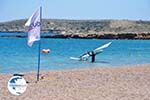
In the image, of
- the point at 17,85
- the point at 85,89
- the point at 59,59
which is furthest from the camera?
the point at 59,59

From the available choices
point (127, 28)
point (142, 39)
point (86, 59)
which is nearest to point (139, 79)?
point (86, 59)

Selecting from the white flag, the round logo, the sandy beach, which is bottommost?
the sandy beach

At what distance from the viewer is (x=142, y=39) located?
143250 millimetres

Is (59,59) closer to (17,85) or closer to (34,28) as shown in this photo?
(34,28)

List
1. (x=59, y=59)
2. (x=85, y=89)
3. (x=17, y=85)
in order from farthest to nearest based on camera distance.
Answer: (x=59, y=59) → (x=85, y=89) → (x=17, y=85)

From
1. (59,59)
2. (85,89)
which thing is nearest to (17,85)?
(85,89)

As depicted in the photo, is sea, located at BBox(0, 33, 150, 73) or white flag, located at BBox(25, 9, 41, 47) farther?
sea, located at BBox(0, 33, 150, 73)

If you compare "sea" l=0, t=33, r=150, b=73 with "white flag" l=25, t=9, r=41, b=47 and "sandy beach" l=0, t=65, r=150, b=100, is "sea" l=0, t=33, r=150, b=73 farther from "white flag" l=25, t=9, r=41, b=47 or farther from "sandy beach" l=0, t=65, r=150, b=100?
"white flag" l=25, t=9, r=41, b=47

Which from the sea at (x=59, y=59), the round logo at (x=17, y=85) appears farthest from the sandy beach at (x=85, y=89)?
the sea at (x=59, y=59)

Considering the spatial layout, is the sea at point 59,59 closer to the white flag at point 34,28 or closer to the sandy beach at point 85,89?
the sandy beach at point 85,89

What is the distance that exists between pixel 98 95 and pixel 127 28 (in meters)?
182

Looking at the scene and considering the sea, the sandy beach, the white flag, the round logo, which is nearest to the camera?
the round logo

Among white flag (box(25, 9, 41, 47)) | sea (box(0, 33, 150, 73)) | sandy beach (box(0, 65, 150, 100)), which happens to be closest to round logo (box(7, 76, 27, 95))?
sandy beach (box(0, 65, 150, 100))

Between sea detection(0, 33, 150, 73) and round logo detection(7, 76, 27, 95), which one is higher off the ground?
round logo detection(7, 76, 27, 95)
